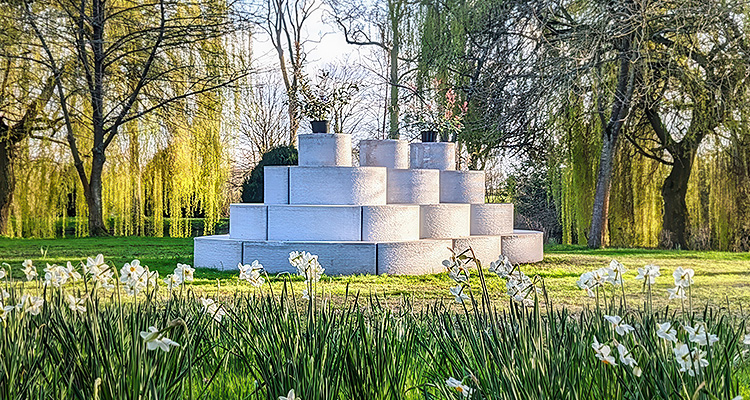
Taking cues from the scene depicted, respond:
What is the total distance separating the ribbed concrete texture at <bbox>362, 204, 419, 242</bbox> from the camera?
9.22m

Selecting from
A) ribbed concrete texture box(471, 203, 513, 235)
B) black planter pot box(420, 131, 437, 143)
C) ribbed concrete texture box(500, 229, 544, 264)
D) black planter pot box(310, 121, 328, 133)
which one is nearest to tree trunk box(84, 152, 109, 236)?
black planter pot box(310, 121, 328, 133)

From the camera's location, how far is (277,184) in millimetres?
10008

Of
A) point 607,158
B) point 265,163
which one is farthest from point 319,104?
point 607,158

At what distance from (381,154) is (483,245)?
2068 mm

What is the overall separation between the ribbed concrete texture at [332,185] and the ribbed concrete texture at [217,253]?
1.03m

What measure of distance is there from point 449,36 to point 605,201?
484 cm

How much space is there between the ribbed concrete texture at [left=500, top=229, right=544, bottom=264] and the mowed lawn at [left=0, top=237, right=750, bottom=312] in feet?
0.78

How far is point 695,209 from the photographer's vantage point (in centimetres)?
1454

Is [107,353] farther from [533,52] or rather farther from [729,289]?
[533,52]

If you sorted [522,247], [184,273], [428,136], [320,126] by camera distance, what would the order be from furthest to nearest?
1. [428,136]
2. [522,247]
3. [320,126]
4. [184,273]

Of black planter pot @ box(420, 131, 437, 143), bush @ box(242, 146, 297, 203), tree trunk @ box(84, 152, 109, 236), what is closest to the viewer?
black planter pot @ box(420, 131, 437, 143)

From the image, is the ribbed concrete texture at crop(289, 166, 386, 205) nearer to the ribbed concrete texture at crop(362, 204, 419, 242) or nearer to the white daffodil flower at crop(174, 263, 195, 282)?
the ribbed concrete texture at crop(362, 204, 419, 242)

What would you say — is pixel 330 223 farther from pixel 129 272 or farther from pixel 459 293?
pixel 459 293

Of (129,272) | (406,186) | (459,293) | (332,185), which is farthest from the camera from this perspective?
(406,186)
